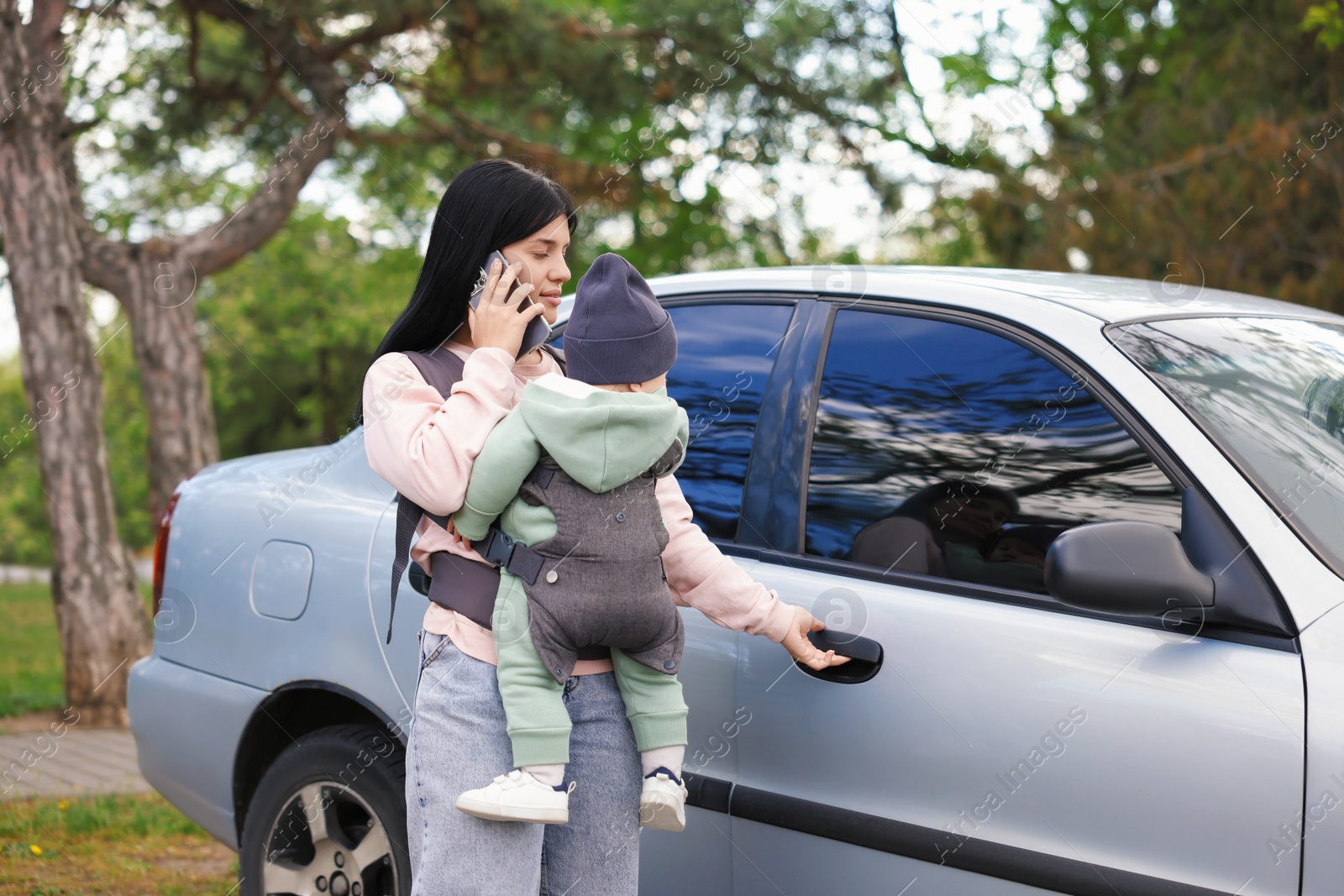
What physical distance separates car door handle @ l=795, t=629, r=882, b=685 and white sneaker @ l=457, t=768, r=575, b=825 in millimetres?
566

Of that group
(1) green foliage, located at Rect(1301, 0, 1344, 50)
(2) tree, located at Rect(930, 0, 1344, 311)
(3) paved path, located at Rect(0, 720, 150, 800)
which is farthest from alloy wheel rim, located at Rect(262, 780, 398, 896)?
(2) tree, located at Rect(930, 0, 1344, 311)

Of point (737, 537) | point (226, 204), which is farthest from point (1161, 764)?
point (226, 204)

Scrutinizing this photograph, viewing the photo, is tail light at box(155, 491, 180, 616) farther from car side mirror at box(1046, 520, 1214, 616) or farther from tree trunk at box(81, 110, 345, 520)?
tree trunk at box(81, 110, 345, 520)

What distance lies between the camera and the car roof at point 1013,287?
7.68 ft

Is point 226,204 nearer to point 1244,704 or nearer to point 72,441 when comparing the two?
point 72,441

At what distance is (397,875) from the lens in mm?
2537

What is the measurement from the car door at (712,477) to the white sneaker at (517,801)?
0.60 m

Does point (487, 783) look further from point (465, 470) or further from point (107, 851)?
point (107, 851)

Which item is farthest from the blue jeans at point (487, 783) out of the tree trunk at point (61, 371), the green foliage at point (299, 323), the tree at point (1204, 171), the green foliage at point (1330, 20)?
the green foliage at point (299, 323)

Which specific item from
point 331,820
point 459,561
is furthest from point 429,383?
point 331,820

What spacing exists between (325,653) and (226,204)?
1711 centimetres

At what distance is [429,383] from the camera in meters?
1.92

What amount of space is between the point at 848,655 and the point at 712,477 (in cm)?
52

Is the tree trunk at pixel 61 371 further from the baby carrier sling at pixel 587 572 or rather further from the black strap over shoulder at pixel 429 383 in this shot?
the baby carrier sling at pixel 587 572
